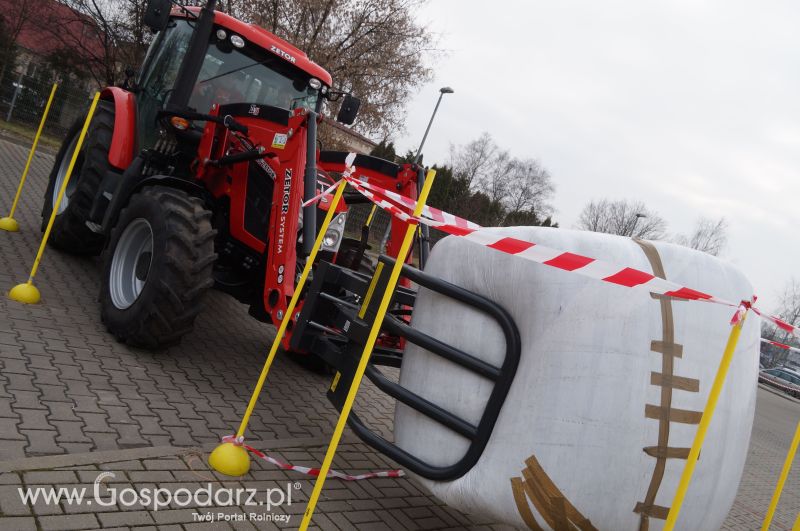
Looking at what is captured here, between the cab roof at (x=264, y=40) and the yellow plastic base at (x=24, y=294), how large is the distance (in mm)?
2790

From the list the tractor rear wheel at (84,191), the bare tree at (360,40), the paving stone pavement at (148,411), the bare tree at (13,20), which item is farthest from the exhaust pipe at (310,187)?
the bare tree at (13,20)

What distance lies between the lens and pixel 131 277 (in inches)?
202

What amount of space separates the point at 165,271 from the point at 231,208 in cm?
102

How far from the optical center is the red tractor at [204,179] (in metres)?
4.48

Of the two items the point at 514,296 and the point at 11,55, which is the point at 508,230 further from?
the point at 11,55

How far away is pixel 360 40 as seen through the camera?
18719 mm

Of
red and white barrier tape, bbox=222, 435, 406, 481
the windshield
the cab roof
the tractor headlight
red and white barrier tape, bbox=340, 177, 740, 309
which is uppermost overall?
the cab roof

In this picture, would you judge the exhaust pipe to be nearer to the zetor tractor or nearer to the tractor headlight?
the zetor tractor

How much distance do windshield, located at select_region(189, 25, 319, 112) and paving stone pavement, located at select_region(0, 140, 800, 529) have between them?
7.25 feet

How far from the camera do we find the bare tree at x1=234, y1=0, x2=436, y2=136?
59.1 feet

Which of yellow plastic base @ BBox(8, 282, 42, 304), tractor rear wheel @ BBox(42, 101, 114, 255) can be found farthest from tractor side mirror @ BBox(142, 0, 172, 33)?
yellow plastic base @ BBox(8, 282, 42, 304)

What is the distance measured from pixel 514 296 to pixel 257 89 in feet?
13.0

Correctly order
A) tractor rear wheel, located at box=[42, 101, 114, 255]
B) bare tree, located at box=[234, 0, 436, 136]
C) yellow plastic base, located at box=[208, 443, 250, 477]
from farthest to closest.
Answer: bare tree, located at box=[234, 0, 436, 136] < tractor rear wheel, located at box=[42, 101, 114, 255] < yellow plastic base, located at box=[208, 443, 250, 477]

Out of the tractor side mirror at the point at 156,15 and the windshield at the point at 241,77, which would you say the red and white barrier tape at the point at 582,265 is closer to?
the tractor side mirror at the point at 156,15
